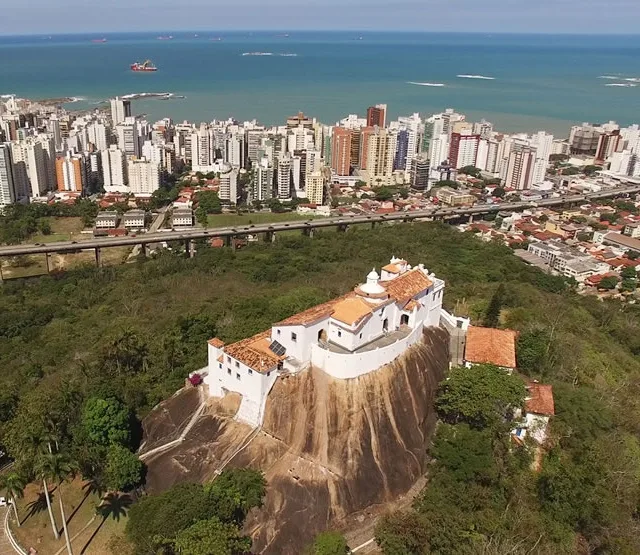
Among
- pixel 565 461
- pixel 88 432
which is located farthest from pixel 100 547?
pixel 565 461

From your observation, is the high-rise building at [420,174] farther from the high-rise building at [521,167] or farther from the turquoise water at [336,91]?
the turquoise water at [336,91]

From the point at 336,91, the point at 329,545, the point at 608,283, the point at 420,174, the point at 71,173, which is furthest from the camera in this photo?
the point at 336,91

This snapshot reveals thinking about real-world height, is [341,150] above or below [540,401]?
below

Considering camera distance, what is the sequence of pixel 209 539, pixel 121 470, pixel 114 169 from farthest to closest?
pixel 114 169 → pixel 121 470 → pixel 209 539

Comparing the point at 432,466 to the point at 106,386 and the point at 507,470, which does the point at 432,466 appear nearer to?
the point at 507,470

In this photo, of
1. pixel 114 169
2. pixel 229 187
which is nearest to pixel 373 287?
pixel 229 187

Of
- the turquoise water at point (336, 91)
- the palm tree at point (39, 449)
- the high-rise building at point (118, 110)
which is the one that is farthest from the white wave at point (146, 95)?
the palm tree at point (39, 449)

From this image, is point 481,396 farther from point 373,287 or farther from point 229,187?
point 229,187
